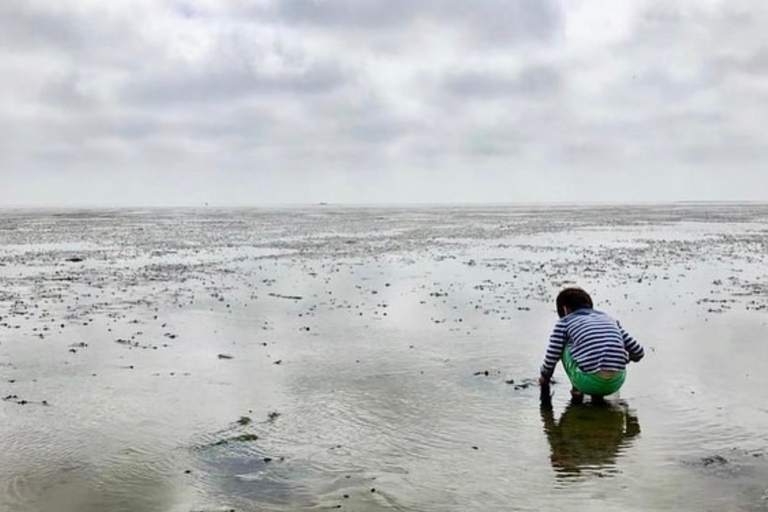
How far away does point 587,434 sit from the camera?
962 centimetres

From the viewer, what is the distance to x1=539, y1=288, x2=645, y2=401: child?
34.4 feet

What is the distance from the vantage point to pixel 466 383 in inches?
486

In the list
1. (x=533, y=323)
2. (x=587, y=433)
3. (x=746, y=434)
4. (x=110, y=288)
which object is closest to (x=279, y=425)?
(x=587, y=433)

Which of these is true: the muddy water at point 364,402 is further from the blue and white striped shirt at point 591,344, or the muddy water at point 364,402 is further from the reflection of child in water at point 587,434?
the blue and white striped shirt at point 591,344

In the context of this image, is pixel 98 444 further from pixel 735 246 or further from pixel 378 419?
pixel 735 246

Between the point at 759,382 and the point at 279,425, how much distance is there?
25.1 ft

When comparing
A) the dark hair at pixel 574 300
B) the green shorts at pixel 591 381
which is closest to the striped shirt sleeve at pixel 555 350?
the green shorts at pixel 591 381

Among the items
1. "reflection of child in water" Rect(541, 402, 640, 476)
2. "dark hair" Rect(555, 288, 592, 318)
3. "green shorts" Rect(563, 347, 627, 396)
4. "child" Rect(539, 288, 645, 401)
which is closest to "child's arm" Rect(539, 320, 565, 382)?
"child" Rect(539, 288, 645, 401)

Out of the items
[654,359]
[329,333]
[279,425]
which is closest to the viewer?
[279,425]

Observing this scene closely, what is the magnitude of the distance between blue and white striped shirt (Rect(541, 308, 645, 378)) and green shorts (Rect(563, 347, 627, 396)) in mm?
86

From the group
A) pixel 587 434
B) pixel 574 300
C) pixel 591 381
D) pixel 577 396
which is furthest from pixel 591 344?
pixel 587 434

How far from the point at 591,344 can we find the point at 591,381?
55 centimetres

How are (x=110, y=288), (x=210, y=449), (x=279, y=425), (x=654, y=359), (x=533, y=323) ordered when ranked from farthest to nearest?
(x=110, y=288), (x=533, y=323), (x=654, y=359), (x=279, y=425), (x=210, y=449)

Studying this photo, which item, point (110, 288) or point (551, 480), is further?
point (110, 288)
